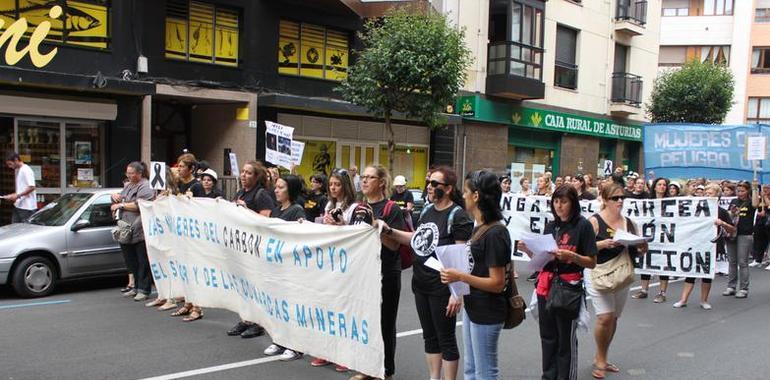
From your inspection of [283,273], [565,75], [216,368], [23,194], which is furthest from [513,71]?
[216,368]

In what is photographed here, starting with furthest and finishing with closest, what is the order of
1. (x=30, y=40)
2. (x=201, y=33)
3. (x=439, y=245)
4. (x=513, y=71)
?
(x=513, y=71) → (x=201, y=33) → (x=30, y=40) → (x=439, y=245)

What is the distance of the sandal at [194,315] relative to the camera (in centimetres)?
754

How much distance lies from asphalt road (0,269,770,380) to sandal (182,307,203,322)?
0.10 metres

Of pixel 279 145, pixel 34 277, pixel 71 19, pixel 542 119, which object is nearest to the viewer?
pixel 34 277

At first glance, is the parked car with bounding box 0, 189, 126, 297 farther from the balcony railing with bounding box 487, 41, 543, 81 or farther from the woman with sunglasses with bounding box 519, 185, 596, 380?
the balcony railing with bounding box 487, 41, 543, 81

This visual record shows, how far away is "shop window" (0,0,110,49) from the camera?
13.6m

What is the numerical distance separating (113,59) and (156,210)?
8588 mm

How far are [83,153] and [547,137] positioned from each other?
17975 millimetres

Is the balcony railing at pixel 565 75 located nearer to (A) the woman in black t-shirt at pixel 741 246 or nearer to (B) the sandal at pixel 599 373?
(A) the woman in black t-shirt at pixel 741 246

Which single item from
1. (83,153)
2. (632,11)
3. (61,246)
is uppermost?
(632,11)

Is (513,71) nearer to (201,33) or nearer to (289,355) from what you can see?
(201,33)

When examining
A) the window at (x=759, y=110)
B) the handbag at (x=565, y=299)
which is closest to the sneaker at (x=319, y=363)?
the handbag at (x=565, y=299)

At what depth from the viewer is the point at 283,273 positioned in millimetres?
5770

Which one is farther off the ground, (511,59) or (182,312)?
(511,59)
